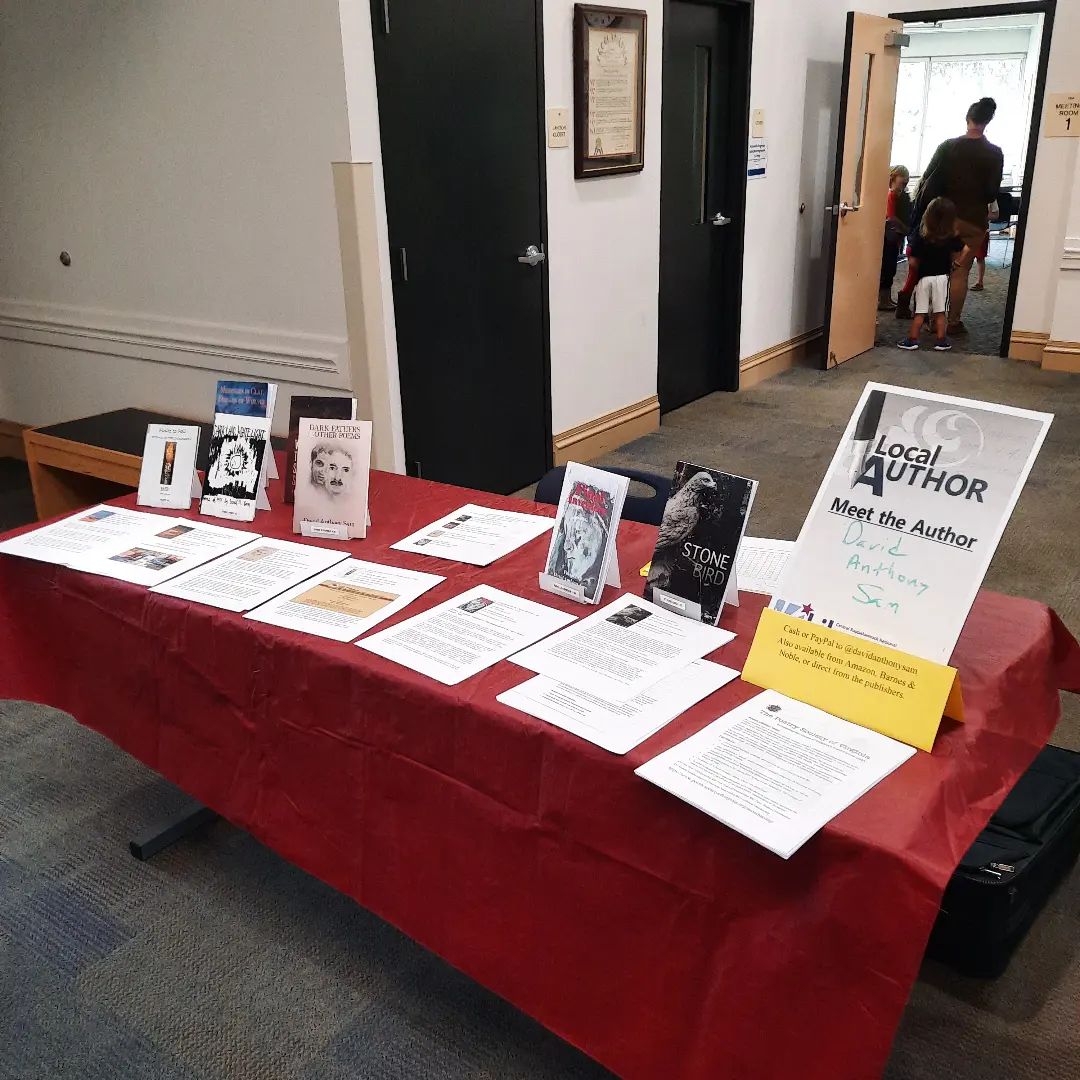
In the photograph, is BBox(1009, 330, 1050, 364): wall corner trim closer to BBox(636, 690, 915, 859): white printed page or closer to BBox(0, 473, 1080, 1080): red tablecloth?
BBox(0, 473, 1080, 1080): red tablecloth

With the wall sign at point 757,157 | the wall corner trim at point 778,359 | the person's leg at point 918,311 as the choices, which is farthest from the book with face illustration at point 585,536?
the person's leg at point 918,311

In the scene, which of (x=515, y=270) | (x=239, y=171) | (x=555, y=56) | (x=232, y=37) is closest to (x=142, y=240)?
(x=239, y=171)

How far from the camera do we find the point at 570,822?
1.24 m

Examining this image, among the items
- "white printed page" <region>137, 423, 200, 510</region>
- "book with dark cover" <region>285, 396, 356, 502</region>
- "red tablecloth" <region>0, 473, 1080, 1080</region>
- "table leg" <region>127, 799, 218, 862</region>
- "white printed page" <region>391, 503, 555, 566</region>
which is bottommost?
"table leg" <region>127, 799, 218, 862</region>

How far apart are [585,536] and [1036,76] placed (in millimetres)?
5601

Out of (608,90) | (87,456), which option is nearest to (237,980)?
(87,456)

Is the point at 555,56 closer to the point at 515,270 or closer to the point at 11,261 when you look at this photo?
the point at 515,270

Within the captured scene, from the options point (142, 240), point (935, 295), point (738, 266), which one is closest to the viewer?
point (142, 240)

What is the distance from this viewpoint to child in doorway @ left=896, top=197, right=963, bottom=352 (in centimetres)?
629

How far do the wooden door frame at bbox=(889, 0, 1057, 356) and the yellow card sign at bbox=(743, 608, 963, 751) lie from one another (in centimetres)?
498

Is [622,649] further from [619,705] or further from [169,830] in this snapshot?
[169,830]

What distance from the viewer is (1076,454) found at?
4441mm

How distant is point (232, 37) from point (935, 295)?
471 cm

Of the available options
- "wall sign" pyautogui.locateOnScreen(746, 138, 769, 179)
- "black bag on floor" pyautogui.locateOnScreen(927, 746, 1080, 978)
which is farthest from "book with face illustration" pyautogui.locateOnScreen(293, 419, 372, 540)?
"wall sign" pyautogui.locateOnScreen(746, 138, 769, 179)
